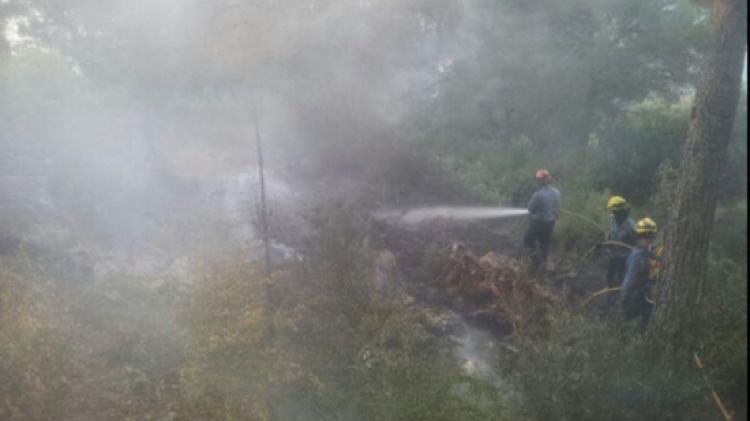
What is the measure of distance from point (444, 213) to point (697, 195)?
5.96 metres

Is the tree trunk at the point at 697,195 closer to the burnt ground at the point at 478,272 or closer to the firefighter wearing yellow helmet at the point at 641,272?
the firefighter wearing yellow helmet at the point at 641,272

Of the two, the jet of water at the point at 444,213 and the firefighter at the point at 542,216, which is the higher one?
the firefighter at the point at 542,216

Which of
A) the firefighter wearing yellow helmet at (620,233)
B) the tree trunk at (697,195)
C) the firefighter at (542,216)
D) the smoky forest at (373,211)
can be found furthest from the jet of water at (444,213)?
the tree trunk at (697,195)

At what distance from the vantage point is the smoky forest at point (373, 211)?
399 cm

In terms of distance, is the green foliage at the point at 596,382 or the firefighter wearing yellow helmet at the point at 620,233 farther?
the firefighter wearing yellow helmet at the point at 620,233

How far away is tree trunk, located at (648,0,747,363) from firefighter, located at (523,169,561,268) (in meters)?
2.99

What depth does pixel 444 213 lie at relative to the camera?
10031mm

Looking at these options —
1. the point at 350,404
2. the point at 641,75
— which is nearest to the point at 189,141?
the point at 350,404

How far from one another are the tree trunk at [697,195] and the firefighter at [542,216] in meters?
2.99

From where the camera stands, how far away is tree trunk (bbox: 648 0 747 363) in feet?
13.4

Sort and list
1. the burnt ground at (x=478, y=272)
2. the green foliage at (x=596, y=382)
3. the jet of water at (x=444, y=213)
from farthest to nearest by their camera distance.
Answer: the jet of water at (x=444, y=213)
the burnt ground at (x=478, y=272)
the green foliage at (x=596, y=382)

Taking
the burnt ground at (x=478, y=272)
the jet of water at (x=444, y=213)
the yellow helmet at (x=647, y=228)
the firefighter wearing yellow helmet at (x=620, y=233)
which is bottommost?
the burnt ground at (x=478, y=272)

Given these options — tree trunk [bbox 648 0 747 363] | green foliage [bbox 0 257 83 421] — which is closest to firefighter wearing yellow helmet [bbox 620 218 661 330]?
tree trunk [bbox 648 0 747 363]

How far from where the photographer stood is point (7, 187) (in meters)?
7.42
